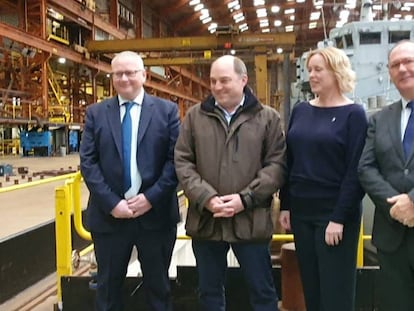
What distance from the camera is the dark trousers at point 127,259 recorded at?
2859mm

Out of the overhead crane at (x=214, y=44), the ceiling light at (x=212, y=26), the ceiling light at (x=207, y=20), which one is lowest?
the overhead crane at (x=214, y=44)

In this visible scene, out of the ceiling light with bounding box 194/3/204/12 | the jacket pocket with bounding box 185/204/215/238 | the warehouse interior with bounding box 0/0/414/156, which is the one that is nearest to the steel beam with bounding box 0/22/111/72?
the warehouse interior with bounding box 0/0/414/156

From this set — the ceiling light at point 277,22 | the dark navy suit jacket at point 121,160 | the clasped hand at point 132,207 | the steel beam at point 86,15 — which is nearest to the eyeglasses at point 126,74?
the dark navy suit jacket at point 121,160

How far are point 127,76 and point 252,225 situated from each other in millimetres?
1148

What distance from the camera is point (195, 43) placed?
60.7 feet

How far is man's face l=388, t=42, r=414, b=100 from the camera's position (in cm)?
230

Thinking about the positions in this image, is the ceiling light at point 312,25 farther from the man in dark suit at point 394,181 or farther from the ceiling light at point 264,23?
the man in dark suit at point 394,181

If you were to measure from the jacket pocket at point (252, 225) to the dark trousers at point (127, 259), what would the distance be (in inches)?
20.1

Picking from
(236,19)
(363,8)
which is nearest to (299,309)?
(363,8)

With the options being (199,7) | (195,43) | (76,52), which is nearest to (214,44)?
(195,43)

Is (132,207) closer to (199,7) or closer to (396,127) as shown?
(396,127)

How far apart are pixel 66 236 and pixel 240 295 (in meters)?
1.38

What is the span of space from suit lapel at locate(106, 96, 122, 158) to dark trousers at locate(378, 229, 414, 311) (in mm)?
1569

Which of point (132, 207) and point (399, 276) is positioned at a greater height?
point (132, 207)
